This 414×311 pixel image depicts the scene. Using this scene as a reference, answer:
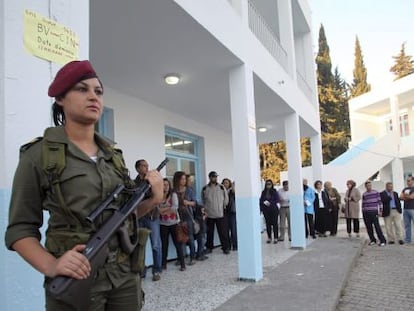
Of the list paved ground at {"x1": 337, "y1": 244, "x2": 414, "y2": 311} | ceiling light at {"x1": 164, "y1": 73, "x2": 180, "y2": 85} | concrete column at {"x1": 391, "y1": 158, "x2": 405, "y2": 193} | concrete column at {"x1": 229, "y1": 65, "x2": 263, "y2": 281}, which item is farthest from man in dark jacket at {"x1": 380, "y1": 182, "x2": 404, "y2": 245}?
concrete column at {"x1": 391, "y1": 158, "x2": 405, "y2": 193}

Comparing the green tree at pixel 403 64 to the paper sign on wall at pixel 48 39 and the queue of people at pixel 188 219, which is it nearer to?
the queue of people at pixel 188 219

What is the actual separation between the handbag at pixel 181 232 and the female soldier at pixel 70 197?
5.85 meters

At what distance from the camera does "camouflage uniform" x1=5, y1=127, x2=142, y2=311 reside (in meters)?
1.58

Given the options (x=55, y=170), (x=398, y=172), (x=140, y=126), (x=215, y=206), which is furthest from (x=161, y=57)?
(x=398, y=172)

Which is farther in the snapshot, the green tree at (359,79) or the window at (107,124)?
the green tree at (359,79)

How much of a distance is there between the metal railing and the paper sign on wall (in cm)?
609

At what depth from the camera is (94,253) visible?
4.85 ft

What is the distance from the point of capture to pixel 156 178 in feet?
6.04

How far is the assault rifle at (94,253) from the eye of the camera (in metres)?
1.41

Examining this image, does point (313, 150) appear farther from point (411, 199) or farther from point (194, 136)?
point (194, 136)

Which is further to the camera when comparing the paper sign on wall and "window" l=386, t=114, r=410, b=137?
"window" l=386, t=114, r=410, b=137

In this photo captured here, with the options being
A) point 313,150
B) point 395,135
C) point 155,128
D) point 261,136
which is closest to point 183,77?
point 155,128

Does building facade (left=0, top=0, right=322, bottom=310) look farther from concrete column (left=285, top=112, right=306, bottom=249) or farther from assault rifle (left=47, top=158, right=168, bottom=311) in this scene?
assault rifle (left=47, top=158, right=168, bottom=311)

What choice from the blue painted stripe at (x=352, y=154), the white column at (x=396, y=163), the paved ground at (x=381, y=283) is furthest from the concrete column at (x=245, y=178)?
the white column at (x=396, y=163)
